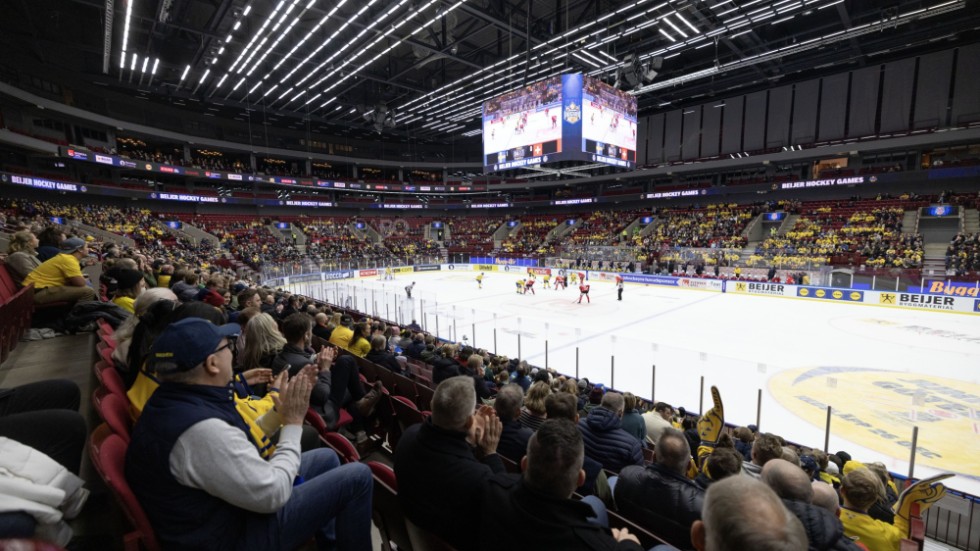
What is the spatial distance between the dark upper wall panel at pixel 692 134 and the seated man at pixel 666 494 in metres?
43.1

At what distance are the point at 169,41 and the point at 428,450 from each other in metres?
31.4

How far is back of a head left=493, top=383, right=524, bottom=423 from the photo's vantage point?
337cm

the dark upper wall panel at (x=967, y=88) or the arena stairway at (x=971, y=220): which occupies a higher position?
the dark upper wall panel at (x=967, y=88)

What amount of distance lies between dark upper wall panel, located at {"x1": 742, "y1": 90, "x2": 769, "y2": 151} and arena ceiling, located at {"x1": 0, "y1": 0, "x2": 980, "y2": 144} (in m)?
1.16

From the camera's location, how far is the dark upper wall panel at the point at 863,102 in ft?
99.4

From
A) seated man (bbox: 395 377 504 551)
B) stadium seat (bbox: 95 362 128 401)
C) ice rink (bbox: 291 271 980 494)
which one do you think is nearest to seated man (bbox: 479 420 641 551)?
seated man (bbox: 395 377 504 551)

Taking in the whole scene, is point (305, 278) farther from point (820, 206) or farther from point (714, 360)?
point (820, 206)

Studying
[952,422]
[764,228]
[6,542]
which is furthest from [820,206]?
[6,542]

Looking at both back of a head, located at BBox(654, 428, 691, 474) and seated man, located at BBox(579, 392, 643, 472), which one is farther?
seated man, located at BBox(579, 392, 643, 472)

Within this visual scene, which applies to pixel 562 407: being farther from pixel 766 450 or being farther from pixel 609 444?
pixel 766 450

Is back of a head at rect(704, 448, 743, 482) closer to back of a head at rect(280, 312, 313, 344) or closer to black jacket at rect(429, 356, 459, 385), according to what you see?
back of a head at rect(280, 312, 313, 344)

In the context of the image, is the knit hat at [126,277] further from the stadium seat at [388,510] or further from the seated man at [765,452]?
the seated man at [765,452]


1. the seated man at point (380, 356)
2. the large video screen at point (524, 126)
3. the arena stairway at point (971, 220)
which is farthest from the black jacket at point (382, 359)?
the arena stairway at point (971, 220)

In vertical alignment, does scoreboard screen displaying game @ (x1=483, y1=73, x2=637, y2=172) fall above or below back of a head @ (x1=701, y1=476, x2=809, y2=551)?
above
